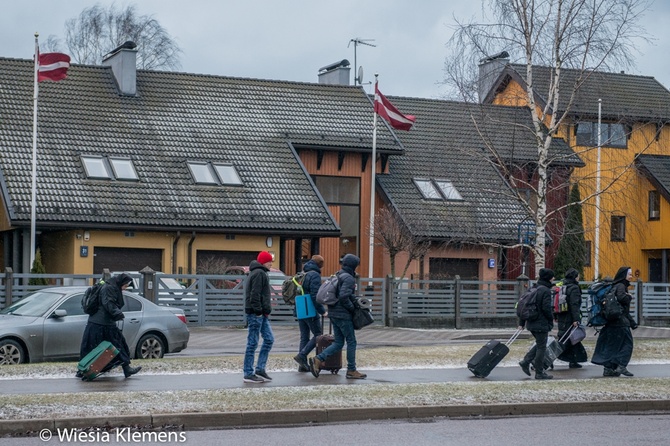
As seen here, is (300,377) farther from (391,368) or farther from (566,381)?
(566,381)

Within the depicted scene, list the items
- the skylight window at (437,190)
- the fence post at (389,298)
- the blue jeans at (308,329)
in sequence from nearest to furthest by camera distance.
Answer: the blue jeans at (308,329)
the fence post at (389,298)
the skylight window at (437,190)

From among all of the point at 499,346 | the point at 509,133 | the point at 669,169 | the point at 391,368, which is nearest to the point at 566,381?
the point at 499,346

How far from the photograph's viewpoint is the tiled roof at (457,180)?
126 feet

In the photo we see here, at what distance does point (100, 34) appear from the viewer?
204 ft

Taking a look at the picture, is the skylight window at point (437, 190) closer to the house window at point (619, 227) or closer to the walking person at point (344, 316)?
the house window at point (619, 227)

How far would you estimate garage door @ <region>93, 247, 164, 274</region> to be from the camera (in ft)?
112

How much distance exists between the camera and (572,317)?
19.0m

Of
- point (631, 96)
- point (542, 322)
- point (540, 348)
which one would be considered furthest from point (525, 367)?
point (631, 96)

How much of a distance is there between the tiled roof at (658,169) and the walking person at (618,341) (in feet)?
95.1

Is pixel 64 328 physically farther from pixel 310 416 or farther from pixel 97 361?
pixel 310 416

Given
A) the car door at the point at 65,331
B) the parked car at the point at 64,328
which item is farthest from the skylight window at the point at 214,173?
the car door at the point at 65,331

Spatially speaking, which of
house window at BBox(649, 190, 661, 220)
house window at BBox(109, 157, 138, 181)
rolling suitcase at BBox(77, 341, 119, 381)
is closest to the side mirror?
rolling suitcase at BBox(77, 341, 119, 381)

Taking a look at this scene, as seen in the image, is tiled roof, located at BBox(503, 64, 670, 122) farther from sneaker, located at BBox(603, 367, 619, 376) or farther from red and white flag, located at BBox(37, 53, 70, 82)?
sneaker, located at BBox(603, 367, 619, 376)

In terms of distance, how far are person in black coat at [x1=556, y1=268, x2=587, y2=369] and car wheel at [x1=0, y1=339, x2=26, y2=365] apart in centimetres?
885
